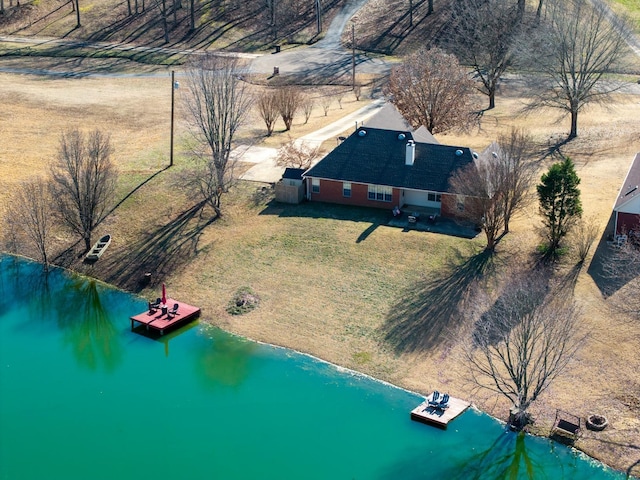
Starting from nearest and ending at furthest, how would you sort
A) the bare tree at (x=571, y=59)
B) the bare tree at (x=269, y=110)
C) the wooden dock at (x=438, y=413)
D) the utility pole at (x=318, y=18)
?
the wooden dock at (x=438, y=413) < the bare tree at (x=571, y=59) < the bare tree at (x=269, y=110) < the utility pole at (x=318, y=18)

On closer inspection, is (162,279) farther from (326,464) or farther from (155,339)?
(326,464)

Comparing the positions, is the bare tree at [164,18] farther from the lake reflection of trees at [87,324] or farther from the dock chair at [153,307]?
the dock chair at [153,307]

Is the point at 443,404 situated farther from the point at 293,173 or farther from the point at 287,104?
the point at 287,104

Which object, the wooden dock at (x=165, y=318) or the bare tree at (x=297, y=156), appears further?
the bare tree at (x=297, y=156)

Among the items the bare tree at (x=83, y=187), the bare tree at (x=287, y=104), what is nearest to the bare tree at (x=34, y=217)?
the bare tree at (x=83, y=187)

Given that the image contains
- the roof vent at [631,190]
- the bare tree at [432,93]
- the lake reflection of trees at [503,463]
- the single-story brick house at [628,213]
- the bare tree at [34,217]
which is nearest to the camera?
the lake reflection of trees at [503,463]

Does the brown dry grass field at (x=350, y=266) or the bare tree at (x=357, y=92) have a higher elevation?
the bare tree at (x=357, y=92)

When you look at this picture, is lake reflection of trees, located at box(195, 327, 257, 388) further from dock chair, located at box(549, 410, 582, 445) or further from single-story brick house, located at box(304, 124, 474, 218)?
single-story brick house, located at box(304, 124, 474, 218)

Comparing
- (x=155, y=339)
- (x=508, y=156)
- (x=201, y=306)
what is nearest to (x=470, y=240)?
(x=508, y=156)
